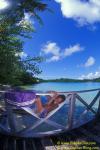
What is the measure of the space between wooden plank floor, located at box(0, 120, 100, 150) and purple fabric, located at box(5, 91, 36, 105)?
2.03 feet

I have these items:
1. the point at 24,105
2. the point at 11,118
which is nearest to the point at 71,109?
the point at 24,105

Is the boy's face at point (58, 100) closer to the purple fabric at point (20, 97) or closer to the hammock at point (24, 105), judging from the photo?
the hammock at point (24, 105)

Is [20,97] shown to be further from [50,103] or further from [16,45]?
[16,45]

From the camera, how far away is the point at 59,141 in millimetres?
4328

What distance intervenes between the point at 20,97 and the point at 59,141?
36.6 inches

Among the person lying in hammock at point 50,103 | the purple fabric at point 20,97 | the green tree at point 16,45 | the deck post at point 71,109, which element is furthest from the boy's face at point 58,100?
the green tree at point 16,45

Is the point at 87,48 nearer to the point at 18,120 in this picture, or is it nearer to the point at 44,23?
the point at 44,23

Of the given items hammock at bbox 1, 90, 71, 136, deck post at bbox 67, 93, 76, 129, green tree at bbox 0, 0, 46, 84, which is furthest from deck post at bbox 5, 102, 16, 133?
green tree at bbox 0, 0, 46, 84

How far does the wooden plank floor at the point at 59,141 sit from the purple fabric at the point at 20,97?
2.03 ft

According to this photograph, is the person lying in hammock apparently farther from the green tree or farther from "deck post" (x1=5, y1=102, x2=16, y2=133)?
the green tree

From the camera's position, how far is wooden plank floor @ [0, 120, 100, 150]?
4.01m

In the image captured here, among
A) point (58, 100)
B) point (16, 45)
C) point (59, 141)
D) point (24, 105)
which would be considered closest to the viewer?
point (24, 105)

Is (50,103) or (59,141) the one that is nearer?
(59,141)

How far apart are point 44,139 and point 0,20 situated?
599cm
